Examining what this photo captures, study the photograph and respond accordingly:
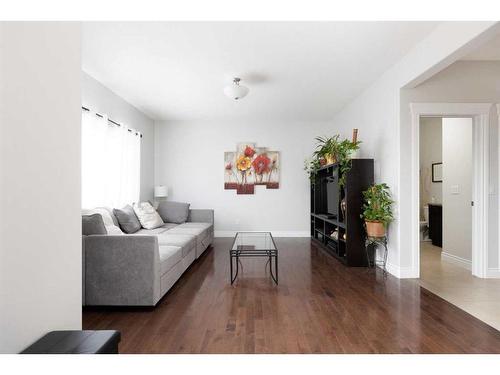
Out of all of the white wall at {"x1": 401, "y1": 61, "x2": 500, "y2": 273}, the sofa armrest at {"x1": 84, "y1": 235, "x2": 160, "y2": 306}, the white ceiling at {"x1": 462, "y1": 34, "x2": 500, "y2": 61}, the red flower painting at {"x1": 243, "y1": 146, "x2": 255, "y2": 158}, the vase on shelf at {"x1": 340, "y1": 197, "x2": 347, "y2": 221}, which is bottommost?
the sofa armrest at {"x1": 84, "y1": 235, "x2": 160, "y2": 306}

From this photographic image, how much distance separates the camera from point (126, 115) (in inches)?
201

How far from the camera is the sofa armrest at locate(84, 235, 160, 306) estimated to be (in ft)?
8.57

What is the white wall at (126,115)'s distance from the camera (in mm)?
3922

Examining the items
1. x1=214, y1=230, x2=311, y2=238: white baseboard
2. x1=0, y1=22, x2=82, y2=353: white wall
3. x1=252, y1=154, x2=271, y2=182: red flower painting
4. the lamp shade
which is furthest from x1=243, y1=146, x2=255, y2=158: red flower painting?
x1=0, y1=22, x2=82, y2=353: white wall

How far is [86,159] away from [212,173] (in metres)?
3.05

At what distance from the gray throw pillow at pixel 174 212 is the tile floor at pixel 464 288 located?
393 cm

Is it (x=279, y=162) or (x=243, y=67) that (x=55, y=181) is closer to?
(x=243, y=67)

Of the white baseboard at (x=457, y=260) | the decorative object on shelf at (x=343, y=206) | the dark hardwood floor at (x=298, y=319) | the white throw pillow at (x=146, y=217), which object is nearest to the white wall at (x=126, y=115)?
the white throw pillow at (x=146, y=217)

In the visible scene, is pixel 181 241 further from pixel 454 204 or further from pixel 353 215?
pixel 454 204

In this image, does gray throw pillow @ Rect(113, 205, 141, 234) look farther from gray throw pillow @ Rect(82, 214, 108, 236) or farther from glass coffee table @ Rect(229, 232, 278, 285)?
glass coffee table @ Rect(229, 232, 278, 285)

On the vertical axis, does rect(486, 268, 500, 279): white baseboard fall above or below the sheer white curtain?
below

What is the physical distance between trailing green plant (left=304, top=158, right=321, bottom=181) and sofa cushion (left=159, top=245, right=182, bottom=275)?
3.23 metres

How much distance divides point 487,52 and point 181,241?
13.7 feet

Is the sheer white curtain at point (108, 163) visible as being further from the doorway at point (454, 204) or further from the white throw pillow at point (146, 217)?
the doorway at point (454, 204)
